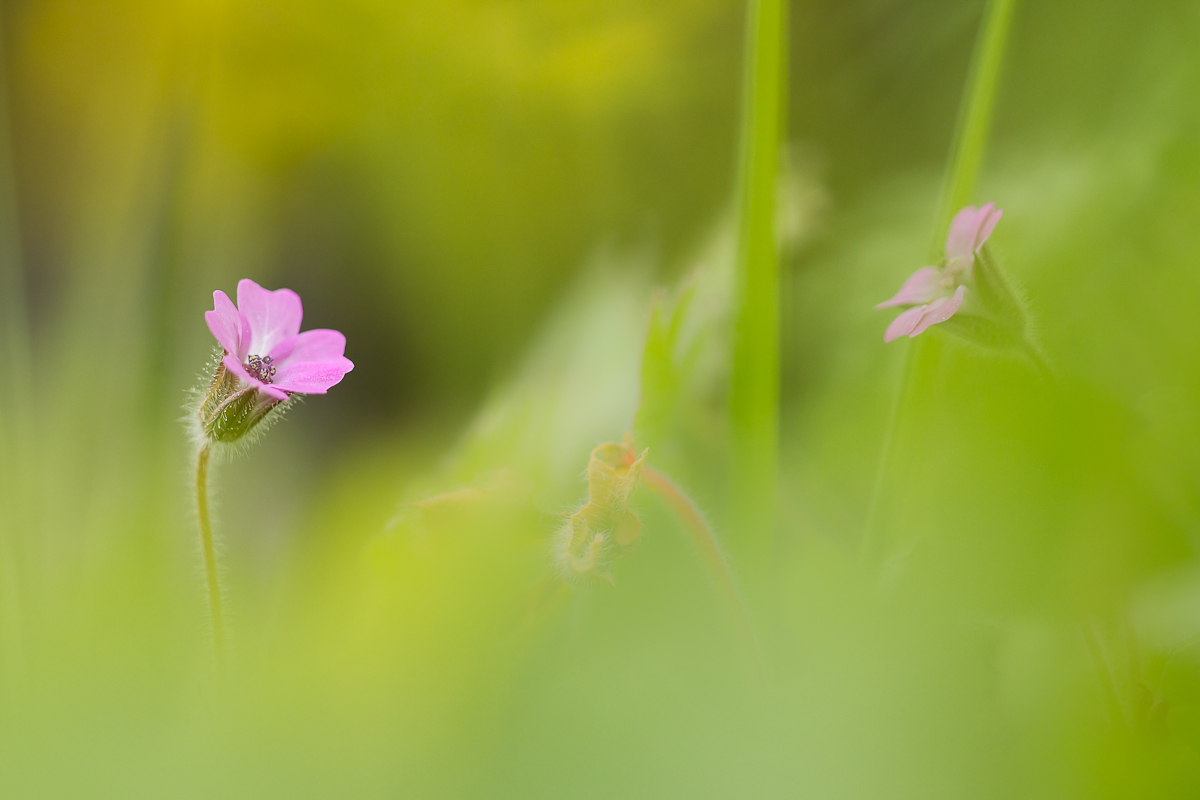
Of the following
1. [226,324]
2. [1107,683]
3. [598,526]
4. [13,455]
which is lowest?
[1107,683]

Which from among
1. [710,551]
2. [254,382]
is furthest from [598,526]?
[254,382]

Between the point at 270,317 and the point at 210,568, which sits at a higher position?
the point at 270,317

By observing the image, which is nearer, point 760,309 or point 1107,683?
point 1107,683

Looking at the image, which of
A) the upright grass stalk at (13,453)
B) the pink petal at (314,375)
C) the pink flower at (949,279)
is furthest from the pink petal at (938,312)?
the upright grass stalk at (13,453)

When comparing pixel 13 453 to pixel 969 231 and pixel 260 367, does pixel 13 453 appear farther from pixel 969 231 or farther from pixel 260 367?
pixel 969 231

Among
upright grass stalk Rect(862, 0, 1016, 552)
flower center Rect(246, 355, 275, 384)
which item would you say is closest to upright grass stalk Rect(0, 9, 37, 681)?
flower center Rect(246, 355, 275, 384)

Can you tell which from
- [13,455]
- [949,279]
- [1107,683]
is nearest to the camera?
[1107,683]

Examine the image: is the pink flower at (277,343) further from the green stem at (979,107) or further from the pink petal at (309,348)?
the green stem at (979,107)

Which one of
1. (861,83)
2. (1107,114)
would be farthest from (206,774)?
(861,83)
